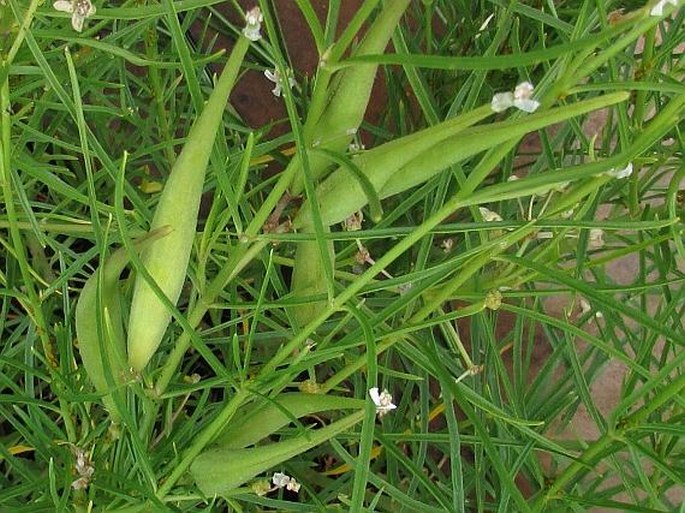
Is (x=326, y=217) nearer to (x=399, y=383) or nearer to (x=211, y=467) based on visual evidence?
(x=211, y=467)

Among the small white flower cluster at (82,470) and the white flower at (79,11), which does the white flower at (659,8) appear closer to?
the white flower at (79,11)

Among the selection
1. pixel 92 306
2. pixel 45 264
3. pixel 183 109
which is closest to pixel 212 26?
pixel 183 109

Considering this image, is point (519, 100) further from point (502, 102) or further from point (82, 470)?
point (82, 470)

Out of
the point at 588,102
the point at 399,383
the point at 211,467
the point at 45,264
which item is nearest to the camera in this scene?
the point at 588,102

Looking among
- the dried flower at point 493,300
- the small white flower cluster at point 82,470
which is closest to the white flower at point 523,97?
the dried flower at point 493,300

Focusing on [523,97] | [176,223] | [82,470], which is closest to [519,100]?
[523,97]

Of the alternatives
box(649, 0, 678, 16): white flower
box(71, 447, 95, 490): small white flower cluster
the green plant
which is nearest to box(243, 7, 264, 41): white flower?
the green plant
